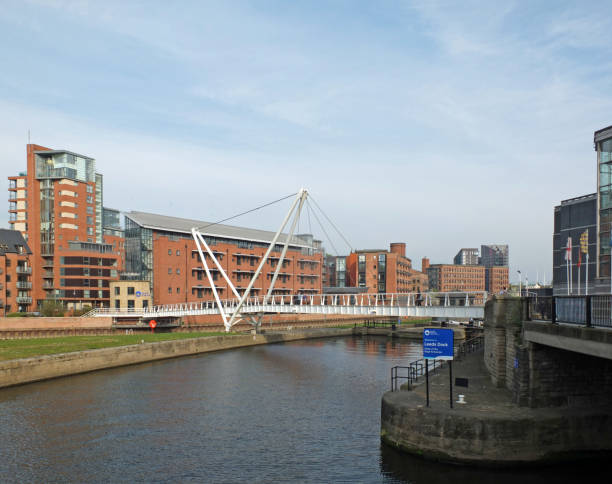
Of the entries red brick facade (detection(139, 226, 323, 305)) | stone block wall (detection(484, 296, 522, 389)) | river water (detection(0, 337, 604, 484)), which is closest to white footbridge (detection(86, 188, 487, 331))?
red brick facade (detection(139, 226, 323, 305))

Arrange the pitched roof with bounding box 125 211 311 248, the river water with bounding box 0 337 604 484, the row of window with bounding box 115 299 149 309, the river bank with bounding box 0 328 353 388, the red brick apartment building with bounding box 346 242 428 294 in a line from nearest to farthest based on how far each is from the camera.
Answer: the river water with bounding box 0 337 604 484
the river bank with bounding box 0 328 353 388
the row of window with bounding box 115 299 149 309
the pitched roof with bounding box 125 211 311 248
the red brick apartment building with bounding box 346 242 428 294

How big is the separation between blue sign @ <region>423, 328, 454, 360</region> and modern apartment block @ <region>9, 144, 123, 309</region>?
3173 inches

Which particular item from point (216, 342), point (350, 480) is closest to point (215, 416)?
point (350, 480)

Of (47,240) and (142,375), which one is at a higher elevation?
(47,240)

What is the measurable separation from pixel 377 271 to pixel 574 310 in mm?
136239

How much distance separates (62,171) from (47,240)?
13.2 meters

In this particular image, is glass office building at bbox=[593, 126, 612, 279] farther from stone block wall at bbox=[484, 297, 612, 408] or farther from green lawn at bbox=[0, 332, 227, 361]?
green lawn at bbox=[0, 332, 227, 361]

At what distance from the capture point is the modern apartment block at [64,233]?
94.1 m

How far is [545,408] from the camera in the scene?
23219 mm

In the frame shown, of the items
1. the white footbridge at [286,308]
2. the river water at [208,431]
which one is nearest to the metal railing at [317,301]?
the white footbridge at [286,308]

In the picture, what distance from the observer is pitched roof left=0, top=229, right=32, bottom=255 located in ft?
296

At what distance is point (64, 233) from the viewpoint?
101 m

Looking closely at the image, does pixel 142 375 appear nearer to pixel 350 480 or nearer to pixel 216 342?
pixel 216 342

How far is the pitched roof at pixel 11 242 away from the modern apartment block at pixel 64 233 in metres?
3.70
